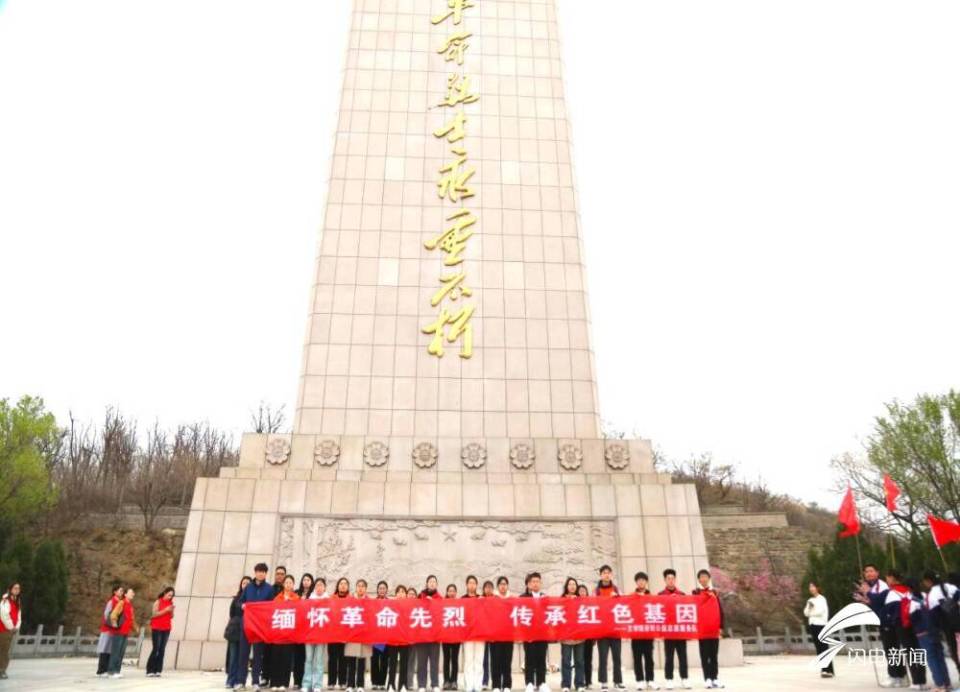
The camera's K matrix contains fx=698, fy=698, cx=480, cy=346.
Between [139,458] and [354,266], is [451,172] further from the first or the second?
[139,458]

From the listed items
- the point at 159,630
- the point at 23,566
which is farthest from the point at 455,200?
the point at 23,566

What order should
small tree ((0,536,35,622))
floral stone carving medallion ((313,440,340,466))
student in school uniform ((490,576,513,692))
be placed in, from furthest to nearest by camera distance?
small tree ((0,536,35,622)) < floral stone carving medallion ((313,440,340,466)) < student in school uniform ((490,576,513,692))

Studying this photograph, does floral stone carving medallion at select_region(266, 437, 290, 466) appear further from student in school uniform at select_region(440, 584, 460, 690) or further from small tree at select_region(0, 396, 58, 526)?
small tree at select_region(0, 396, 58, 526)

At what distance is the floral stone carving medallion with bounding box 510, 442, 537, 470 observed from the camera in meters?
11.1

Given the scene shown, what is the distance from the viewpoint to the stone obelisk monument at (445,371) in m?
10.2

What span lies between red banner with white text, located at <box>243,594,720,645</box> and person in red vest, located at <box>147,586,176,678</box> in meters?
2.35

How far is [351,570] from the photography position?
9930 mm

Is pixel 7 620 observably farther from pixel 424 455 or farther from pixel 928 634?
pixel 928 634

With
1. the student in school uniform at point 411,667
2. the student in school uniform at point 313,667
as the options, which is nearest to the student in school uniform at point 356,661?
the student in school uniform at point 313,667

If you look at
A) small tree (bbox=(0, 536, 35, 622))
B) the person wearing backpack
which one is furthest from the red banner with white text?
small tree (bbox=(0, 536, 35, 622))

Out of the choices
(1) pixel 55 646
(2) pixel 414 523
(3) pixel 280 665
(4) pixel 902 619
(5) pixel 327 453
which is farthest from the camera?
(1) pixel 55 646

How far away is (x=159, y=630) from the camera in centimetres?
834

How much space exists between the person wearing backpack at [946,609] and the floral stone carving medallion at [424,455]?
693cm

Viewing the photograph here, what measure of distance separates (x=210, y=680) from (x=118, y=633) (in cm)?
140
